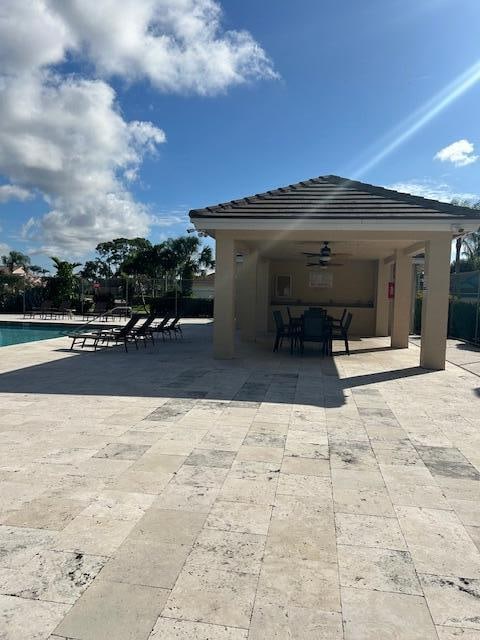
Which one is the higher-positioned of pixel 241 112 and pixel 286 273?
pixel 241 112

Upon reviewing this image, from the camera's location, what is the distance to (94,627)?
6.69 ft

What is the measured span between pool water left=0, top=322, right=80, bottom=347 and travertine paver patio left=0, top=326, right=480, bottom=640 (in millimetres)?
12070

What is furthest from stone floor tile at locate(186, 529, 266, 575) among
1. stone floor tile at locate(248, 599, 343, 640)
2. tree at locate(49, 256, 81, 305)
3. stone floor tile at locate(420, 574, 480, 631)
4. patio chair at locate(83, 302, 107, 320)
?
tree at locate(49, 256, 81, 305)

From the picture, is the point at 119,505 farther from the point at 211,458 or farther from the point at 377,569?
the point at 377,569

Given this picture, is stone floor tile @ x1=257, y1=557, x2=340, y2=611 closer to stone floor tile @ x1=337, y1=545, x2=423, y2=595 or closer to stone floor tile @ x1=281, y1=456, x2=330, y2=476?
stone floor tile @ x1=337, y1=545, x2=423, y2=595

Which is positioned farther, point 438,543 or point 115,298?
point 115,298

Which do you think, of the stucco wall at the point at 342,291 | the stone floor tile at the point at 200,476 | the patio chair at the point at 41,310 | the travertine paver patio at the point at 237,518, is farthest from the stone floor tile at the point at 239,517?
the patio chair at the point at 41,310

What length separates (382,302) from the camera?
16.4 m

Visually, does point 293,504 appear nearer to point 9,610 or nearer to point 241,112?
point 9,610

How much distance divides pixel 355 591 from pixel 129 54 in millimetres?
10789

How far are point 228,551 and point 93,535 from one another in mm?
852

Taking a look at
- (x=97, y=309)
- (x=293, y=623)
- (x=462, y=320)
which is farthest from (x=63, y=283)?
(x=293, y=623)

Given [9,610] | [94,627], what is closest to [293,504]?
[94,627]

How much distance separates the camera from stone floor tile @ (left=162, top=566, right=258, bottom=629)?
2117 millimetres
